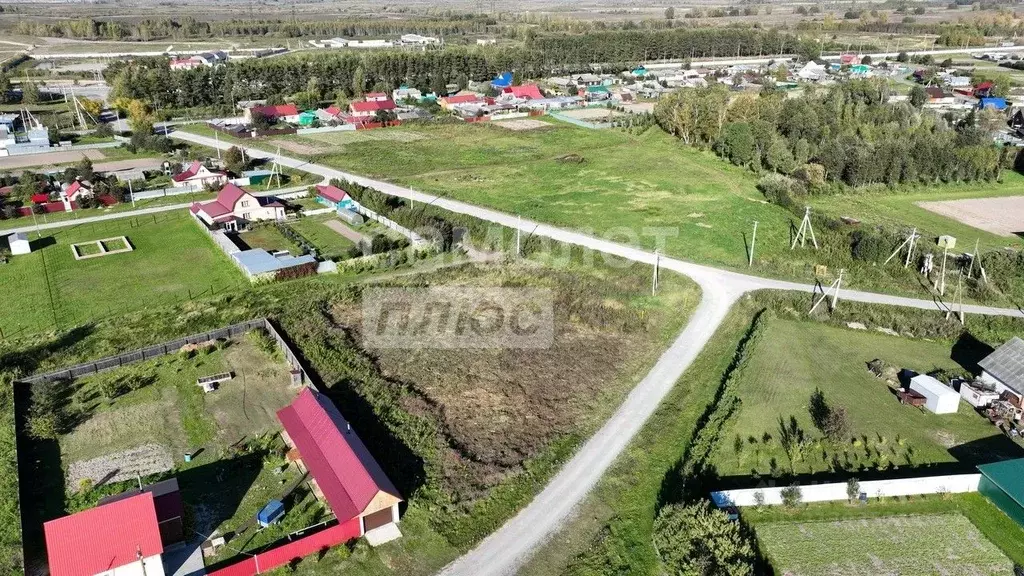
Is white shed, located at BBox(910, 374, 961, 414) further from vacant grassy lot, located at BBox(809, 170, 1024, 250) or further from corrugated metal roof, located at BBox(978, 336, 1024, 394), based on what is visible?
vacant grassy lot, located at BBox(809, 170, 1024, 250)

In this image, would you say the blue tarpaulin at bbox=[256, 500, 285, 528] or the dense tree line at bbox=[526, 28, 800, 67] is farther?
the dense tree line at bbox=[526, 28, 800, 67]

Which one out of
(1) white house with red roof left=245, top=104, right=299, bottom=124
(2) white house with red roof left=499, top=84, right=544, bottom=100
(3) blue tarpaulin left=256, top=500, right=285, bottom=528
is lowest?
(3) blue tarpaulin left=256, top=500, right=285, bottom=528

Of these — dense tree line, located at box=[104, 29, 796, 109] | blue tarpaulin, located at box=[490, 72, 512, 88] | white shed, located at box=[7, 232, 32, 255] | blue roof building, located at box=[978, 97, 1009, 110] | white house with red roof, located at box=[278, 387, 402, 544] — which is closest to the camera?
white house with red roof, located at box=[278, 387, 402, 544]

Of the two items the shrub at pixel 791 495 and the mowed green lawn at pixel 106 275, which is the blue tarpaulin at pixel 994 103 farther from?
the mowed green lawn at pixel 106 275

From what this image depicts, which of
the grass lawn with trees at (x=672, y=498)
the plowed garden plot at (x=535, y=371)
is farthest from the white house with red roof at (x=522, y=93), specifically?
the grass lawn with trees at (x=672, y=498)

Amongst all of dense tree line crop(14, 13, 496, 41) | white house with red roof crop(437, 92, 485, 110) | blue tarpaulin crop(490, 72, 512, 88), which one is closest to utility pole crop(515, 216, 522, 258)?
white house with red roof crop(437, 92, 485, 110)

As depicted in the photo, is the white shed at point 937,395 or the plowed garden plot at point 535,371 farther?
the white shed at point 937,395

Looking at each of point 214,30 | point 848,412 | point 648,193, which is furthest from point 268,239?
point 214,30
